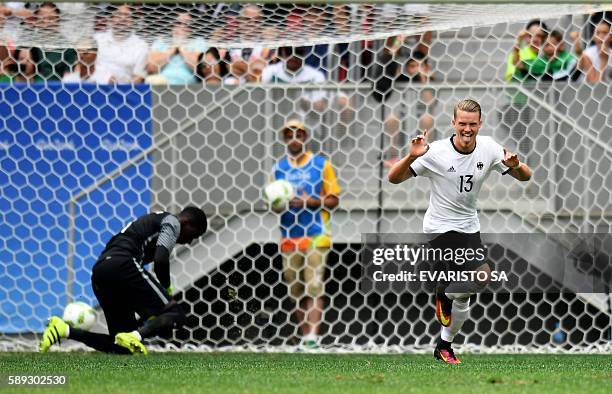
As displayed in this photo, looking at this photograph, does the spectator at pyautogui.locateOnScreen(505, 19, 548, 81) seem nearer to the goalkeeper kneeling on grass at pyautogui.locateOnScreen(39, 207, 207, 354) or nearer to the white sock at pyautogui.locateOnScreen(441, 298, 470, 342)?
the white sock at pyautogui.locateOnScreen(441, 298, 470, 342)

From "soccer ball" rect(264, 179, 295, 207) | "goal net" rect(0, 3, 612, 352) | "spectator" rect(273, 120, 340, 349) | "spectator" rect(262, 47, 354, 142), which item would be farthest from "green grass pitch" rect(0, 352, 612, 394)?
"spectator" rect(262, 47, 354, 142)

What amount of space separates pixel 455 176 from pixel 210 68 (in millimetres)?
3238

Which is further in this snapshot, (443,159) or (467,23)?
(467,23)

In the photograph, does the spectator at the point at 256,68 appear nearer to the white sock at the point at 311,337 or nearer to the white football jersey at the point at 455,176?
the white sock at the point at 311,337

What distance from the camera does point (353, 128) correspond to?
32.6 ft

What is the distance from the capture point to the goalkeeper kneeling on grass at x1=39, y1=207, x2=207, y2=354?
332 inches

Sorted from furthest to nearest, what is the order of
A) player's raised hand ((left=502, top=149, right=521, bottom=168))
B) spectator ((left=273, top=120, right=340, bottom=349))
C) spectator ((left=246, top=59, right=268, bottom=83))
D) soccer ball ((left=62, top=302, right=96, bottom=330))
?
spectator ((left=246, top=59, right=268, bottom=83)) → spectator ((left=273, top=120, right=340, bottom=349)) → soccer ball ((left=62, top=302, right=96, bottom=330)) → player's raised hand ((left=502, top=149, right=521, bottom=168))

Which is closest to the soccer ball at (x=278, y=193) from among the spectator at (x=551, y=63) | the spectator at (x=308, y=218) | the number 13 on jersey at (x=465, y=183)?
the spectator at (x=308, y=218)

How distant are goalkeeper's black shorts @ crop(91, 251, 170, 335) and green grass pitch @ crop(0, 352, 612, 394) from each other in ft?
1.12

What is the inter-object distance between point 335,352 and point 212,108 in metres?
2.27

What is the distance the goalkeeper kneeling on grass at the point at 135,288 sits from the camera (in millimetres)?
8445

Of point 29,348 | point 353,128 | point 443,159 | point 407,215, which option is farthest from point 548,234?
point 29,348

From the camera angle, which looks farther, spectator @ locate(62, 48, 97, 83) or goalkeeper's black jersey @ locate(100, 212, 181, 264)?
spectator @ locate(62, 48, 97, 83)

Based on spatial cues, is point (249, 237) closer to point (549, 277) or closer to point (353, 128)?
point (353, 128)
